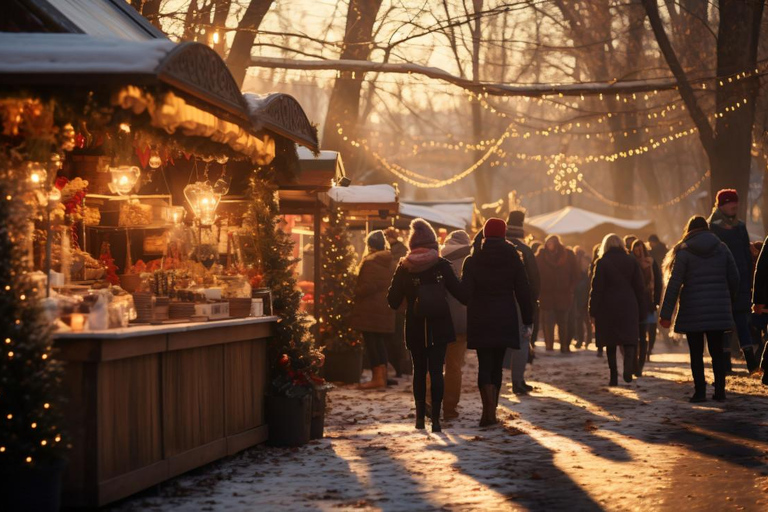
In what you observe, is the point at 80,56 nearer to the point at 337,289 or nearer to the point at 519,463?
the point at 519,463

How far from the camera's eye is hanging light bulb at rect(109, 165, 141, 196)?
37.6 feet

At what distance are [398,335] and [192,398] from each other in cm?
885

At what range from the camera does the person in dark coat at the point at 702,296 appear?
44.5 ft

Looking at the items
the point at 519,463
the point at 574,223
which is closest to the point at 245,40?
the point at 519,463

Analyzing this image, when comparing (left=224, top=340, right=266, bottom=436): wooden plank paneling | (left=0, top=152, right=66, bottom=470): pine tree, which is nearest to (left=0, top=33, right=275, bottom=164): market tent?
(left=0, top=152, right=66, bottom=470): pine tree

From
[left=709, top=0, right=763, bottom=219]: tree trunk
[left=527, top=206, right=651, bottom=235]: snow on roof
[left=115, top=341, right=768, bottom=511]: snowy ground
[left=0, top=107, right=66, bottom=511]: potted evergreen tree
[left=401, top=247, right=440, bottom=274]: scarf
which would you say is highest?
[left=709, top=0, right=763, bottom=219]: tree trunk

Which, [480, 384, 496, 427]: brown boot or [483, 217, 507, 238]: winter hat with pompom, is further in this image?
[483, 217, 507, 238]: winter hat with pompom

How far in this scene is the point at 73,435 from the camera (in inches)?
304

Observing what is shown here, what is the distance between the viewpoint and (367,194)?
822 inches

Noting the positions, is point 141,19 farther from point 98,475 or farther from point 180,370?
point 98,475

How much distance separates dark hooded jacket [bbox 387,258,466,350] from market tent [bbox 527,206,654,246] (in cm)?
2852

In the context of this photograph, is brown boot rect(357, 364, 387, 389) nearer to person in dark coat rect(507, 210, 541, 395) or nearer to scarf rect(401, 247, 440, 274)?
person in dark coat rect(507, 210, 541, 395)

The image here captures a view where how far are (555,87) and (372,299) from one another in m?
6.25

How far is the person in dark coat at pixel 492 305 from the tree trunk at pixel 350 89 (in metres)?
11.5
